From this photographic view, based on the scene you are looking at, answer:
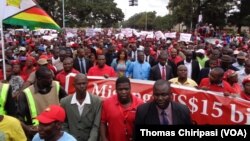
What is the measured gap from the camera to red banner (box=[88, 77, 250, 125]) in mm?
6188

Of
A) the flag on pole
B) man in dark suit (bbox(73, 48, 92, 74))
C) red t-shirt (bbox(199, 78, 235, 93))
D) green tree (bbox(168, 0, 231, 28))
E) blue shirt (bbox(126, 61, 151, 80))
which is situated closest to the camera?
red t-shirt (bbox(199, 78, 235, 93))

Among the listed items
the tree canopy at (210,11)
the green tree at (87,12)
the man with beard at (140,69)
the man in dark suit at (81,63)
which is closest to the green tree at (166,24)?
the tree canopy at (210,11)

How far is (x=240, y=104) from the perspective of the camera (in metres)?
6.18

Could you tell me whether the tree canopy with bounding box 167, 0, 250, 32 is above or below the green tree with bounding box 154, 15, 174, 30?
above

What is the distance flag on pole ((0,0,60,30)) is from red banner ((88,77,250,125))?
2.35 meters

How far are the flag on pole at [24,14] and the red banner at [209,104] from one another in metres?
2.35

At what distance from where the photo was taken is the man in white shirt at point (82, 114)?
5.34m

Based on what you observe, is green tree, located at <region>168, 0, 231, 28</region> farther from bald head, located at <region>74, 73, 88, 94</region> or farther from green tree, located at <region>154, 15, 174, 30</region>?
bald head, located at <region>74, 73, 88, 94</region>

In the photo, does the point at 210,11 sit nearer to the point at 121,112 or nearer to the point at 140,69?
the point at 140,69

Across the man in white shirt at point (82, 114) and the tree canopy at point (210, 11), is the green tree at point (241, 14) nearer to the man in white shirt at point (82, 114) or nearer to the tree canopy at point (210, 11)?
the tree canopy at point (210, 11)

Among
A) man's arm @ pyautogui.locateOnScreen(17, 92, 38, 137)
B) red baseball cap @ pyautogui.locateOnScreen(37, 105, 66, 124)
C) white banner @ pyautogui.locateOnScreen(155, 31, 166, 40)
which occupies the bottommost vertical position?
man's arm @ pyautogui.locateOnScreen(17, 92, 38, 137)

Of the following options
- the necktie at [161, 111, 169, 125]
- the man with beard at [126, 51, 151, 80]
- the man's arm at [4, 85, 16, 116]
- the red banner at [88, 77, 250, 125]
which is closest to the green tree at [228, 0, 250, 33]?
the man with beard at [126, 51, 151, 80]

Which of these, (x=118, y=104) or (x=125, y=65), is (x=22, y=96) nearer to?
(x=118, y=104)
